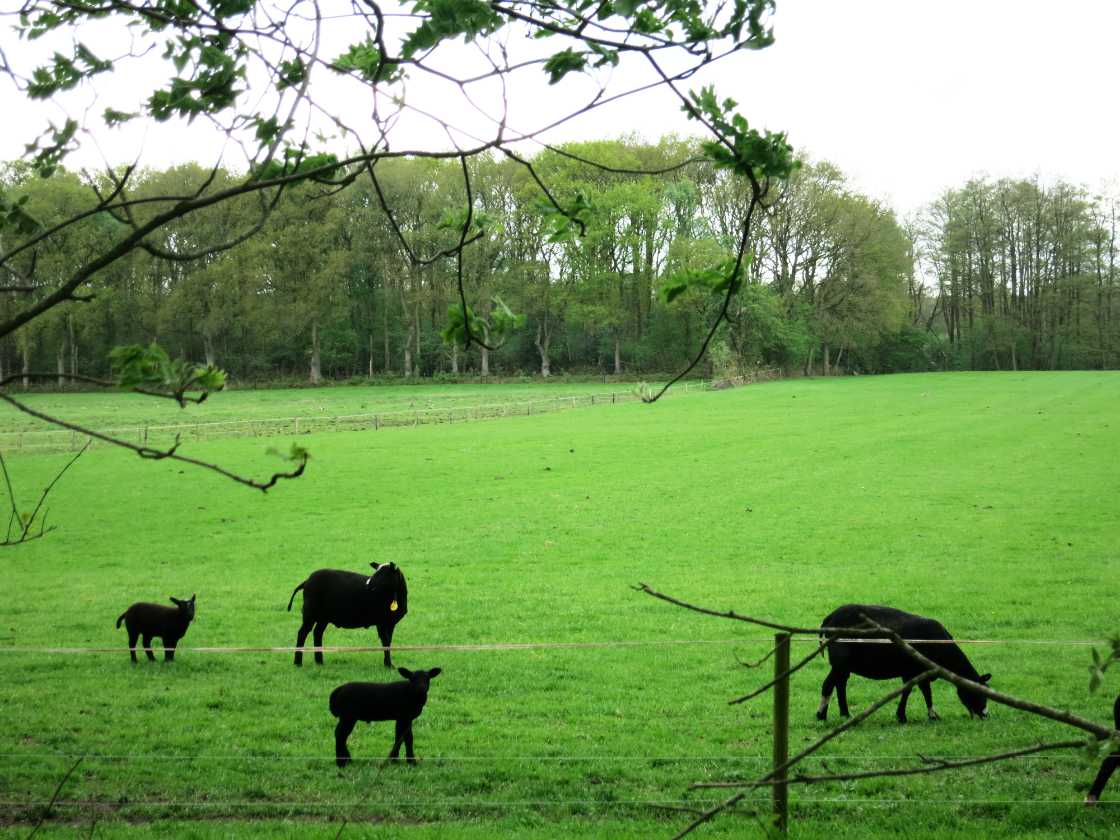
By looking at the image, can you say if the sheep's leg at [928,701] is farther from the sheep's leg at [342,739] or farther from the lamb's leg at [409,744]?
the sheep's leg at [342,739]

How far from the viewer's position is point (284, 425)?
46781 mm

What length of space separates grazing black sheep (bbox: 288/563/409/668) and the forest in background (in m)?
58.6

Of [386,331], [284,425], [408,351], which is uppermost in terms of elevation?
[386,331]

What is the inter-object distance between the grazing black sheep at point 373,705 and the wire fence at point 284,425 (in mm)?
24538

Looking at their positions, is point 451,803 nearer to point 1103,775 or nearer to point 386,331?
point 1103,775

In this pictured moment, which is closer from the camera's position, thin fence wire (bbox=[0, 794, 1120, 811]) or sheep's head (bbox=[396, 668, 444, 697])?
thin fence wire (bbox=[0, 794, 1120, 811])

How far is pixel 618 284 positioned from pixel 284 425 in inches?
1843

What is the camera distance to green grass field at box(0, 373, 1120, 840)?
740cm

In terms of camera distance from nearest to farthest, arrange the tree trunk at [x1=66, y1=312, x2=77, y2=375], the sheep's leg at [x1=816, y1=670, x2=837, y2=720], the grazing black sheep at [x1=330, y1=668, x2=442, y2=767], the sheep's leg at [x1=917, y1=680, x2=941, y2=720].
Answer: the grazing black sheep at [x1=330, y1=668, x2=442, y2=767], the sheep's leg at [x1=917, y1=680, x2=941, y2=720], the sheep's leg at [x1=816, y1=670, x2=837, y2=720], the tree trunk at [x1=66, y1=312, x2=77, y2=375]

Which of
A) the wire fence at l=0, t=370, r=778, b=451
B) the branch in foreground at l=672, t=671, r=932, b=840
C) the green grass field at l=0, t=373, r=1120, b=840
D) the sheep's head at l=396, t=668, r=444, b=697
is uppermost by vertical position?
the branch in foreground at l=672, t=671, r=932, b=840

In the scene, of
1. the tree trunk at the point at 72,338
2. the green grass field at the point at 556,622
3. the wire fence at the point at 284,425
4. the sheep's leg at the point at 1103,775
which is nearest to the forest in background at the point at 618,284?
the tree trunk at the point at 72,338

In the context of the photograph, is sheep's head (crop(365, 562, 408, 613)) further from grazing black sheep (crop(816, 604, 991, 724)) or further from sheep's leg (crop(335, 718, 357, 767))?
grazing black sheep (crop(816, 604, 991, 724))

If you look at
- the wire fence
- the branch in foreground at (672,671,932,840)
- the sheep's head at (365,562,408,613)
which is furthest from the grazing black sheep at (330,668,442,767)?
the wire fence

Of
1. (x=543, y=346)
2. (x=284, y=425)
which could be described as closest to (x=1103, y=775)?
(x=284, y=425)
